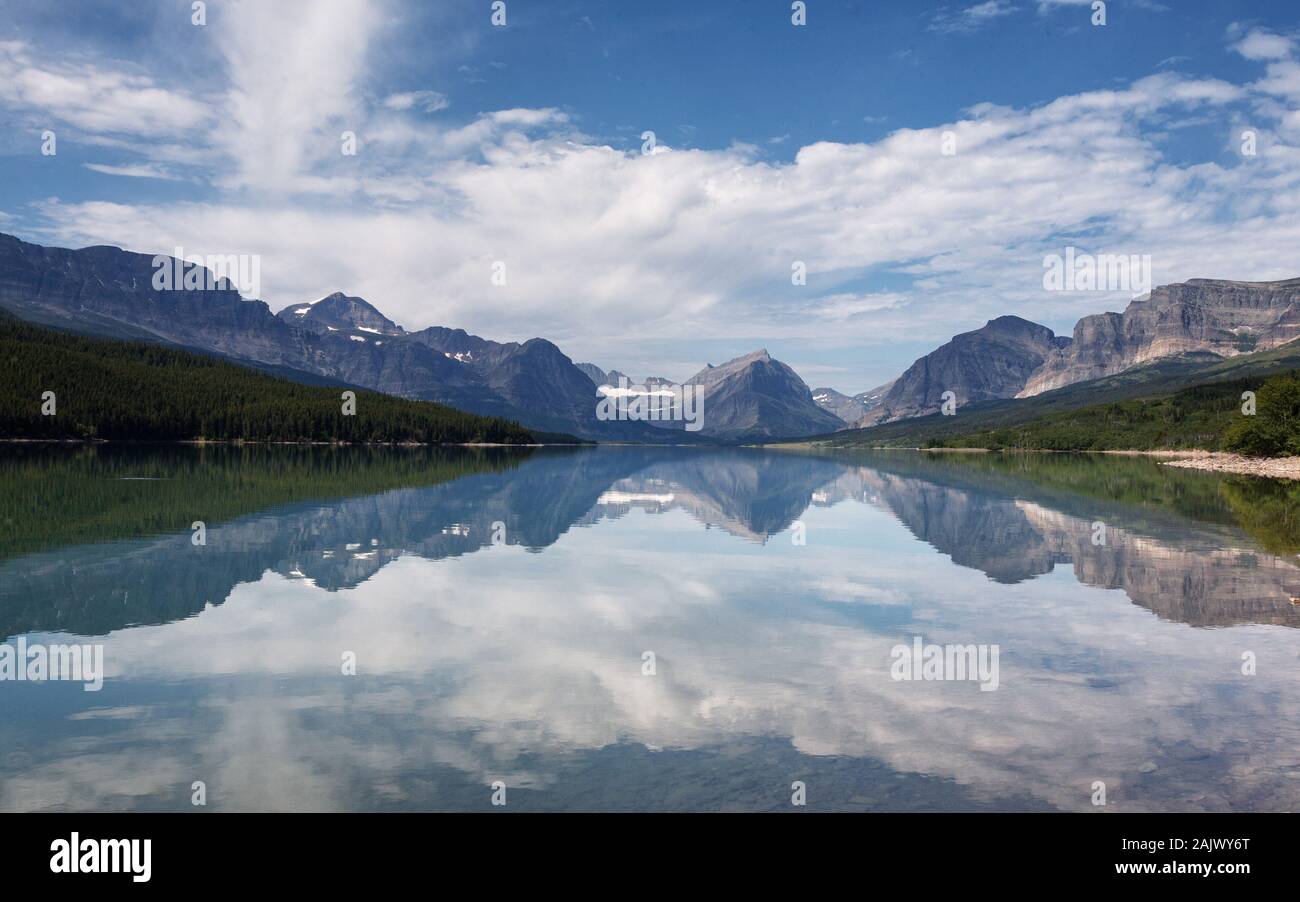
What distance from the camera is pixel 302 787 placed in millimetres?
12070

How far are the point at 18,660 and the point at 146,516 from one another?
3179 centimetres

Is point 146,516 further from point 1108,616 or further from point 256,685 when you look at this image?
point 1108,616

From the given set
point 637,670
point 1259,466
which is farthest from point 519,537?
point 1259,466

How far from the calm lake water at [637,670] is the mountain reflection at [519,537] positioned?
0.32m

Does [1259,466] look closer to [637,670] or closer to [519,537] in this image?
A: [519,537]

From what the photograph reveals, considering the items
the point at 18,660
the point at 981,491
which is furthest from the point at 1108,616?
the point at 981,491

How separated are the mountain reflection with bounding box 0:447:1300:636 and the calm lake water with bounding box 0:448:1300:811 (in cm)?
32

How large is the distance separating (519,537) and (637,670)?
87.3ft

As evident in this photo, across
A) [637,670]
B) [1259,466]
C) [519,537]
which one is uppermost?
[1259,466]

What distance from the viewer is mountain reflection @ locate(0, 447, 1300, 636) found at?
2628 centimetres

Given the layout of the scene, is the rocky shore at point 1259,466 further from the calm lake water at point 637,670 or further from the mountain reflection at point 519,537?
the calm lake water at point 637,670

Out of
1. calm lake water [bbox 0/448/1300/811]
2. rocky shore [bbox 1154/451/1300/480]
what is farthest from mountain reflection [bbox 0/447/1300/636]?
rocky shore [bbox 1154/451/1300/480]

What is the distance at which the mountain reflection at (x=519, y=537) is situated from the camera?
86.2ft

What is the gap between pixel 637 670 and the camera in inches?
741
